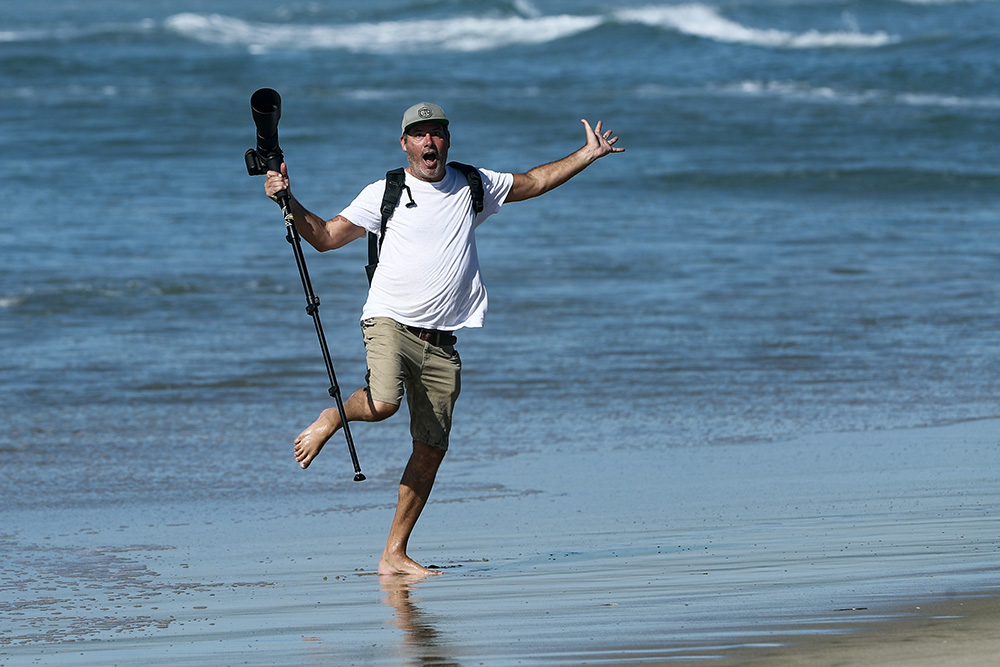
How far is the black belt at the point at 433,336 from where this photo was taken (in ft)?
19.0

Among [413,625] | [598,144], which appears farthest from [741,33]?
[413,625]

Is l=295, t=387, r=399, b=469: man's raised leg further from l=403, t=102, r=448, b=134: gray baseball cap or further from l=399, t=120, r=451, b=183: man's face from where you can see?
l=403, t=102, r=448, b=134: gray baseball cap

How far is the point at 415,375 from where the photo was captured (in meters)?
5.84

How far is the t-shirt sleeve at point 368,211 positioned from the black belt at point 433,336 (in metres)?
0.43

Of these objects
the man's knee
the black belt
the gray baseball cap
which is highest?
the gray baseball cap

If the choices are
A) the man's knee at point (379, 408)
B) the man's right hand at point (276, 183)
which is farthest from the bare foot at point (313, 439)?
the man's right hand at point (276, 183)

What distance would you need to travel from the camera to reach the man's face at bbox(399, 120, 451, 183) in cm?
568

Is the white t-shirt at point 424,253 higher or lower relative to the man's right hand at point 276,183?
lower

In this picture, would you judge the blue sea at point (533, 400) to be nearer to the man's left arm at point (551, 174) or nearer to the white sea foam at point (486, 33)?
the man's left arm at point (551, 174)

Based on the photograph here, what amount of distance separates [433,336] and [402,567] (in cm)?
93

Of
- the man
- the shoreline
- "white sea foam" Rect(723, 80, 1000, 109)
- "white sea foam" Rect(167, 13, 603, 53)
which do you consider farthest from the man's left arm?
"white sea foam" Rect(167, 13, 603, 53)

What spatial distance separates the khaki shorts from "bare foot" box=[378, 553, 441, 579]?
500 mm

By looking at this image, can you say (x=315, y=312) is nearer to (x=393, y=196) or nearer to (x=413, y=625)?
(x=393, y=196)

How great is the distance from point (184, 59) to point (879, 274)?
3343 centimetres
